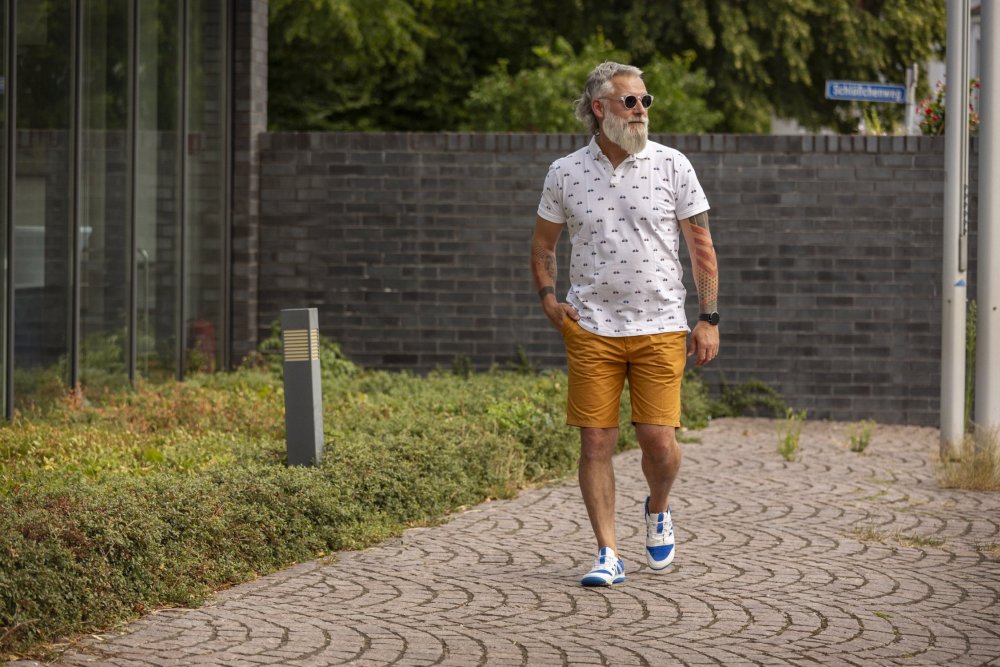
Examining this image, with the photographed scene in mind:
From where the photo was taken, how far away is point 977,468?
28.7 ft

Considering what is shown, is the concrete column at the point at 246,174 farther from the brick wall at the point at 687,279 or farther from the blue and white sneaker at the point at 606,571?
the blue and white sneaker at the point at 606,571

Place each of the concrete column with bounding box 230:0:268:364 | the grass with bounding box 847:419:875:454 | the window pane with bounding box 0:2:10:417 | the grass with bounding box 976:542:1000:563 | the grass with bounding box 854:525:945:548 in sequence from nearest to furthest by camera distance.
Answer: the grass with bounding box 976:542:1000:563, the grass with bounding box 854:525:945:548, the window pane with bounding box 0:2:10:417, the grass with bounding box 847:419:875:454, the concrete column with bounding box 230:0:268:364

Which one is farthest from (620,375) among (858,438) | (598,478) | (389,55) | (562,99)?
(389,55)

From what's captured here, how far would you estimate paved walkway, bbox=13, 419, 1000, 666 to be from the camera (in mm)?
5117

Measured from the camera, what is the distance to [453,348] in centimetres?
1273

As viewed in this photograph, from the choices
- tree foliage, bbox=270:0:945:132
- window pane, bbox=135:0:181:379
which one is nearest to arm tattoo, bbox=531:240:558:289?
window pane, bbox=135:0:181:379

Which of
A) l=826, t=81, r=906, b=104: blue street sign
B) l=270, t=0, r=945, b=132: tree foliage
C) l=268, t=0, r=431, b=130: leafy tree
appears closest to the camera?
l=826, t=81, r=906, b=104: blue street sign

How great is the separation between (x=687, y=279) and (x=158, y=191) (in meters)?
4.08

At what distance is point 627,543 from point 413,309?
234 inches

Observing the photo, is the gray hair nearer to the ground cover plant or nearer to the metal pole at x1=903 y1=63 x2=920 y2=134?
the ground cover plant

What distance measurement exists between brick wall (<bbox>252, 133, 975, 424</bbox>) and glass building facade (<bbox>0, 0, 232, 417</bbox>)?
61cm

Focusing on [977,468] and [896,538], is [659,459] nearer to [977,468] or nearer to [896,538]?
[896,538]

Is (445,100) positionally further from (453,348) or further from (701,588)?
(701,588)

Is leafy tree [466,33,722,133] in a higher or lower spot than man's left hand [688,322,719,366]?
higher
